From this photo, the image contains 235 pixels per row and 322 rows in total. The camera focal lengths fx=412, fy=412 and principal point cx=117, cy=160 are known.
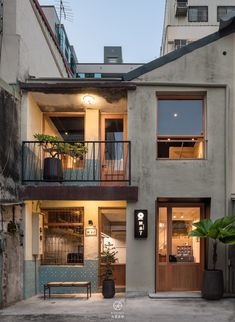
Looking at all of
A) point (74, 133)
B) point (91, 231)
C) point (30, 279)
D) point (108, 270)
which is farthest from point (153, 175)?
point (30, 279)

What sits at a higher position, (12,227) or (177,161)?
(177,161)

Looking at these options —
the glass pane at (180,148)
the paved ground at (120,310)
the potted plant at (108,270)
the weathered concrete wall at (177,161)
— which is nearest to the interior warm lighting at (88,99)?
the weathered concrete wall at (177,161)

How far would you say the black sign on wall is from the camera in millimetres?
11047

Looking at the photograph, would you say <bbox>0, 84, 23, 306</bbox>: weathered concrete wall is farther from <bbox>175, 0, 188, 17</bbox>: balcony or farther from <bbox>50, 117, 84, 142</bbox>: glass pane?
<bbox>175, 0, 188, 17</bbox>: balcony

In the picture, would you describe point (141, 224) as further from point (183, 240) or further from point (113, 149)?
point (113, 149)

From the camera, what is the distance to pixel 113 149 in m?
12.9

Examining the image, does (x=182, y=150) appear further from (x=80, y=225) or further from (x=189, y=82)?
(x=80, y=225)

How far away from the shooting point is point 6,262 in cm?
996

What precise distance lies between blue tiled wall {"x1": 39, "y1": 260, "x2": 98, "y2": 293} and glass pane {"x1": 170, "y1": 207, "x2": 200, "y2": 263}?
2.41 m

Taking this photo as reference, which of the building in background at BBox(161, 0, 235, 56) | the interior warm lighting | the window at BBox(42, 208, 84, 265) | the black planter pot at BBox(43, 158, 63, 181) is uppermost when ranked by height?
the building in background at BBox(161, 0, 235, 56)

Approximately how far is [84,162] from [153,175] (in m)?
2.44

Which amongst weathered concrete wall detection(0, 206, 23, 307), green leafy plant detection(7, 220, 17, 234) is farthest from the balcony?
green leafy plant detection(7, 220, 17, 234)

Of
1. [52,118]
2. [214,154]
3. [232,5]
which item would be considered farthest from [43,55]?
[232,5]

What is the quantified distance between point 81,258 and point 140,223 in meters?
2.47
